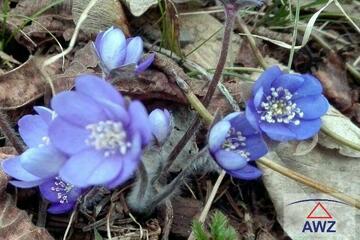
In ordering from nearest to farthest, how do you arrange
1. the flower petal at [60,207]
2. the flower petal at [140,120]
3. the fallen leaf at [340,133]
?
1. the flower petal at [140,120]
2. the flower petal at [60,207]
3. the fallen leaf at [340,133]

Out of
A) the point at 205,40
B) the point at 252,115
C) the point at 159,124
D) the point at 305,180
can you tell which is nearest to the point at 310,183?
the point at 305,180

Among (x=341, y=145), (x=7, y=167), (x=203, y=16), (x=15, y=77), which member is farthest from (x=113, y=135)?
(x=203, y=16)

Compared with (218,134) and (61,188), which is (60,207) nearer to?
(61,188)

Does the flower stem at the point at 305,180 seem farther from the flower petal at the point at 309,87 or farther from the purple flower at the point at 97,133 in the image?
the purple flower at the point at 97,133

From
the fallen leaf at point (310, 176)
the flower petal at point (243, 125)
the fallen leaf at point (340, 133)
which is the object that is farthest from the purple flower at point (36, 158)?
the fallen leaf at point (340, 133)

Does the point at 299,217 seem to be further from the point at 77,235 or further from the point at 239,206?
the point at 77,235
